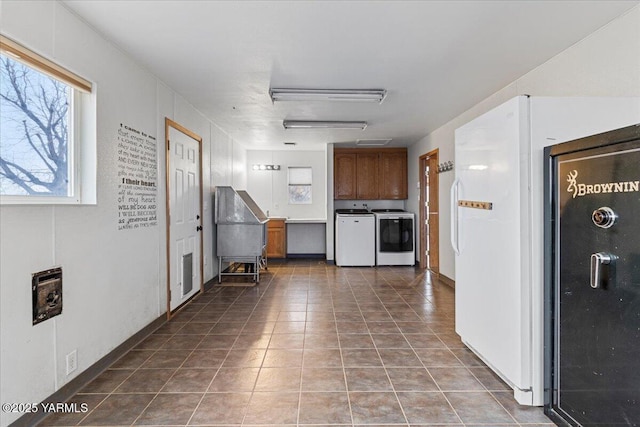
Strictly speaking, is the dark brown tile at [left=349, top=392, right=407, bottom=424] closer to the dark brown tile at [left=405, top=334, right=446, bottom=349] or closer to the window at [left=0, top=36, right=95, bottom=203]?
the dark brown tile at [left=405, top=334, right=446, bottom=349]

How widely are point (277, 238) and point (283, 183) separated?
1.29 metres

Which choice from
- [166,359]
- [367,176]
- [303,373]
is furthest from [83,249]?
[367,176]

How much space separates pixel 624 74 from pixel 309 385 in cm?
279

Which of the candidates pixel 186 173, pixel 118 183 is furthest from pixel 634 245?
pixel 186 173

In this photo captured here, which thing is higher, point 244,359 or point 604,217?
point 604,217

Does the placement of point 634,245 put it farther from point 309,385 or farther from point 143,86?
point 143,86

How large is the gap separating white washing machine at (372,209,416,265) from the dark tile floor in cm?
248

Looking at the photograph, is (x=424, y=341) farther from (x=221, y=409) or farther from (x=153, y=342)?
(x=153, y=342)

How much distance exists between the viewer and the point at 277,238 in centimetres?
727

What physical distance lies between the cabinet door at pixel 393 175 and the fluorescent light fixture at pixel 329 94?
3.61m

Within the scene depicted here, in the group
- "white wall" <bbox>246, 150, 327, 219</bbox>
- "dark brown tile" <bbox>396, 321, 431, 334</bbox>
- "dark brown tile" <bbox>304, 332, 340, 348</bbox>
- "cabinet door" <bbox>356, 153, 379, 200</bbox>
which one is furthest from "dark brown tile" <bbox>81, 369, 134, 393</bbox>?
"white wall" <bbox>246, 150, 327, 219</bbox>

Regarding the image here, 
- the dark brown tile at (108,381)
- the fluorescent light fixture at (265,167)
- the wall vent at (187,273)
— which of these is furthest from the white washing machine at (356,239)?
the dark brown tile at (108,381)

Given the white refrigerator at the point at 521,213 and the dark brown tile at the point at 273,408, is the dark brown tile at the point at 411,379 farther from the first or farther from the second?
the dark brown tile at the point at 273,408

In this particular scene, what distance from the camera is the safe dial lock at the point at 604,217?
1512mm
